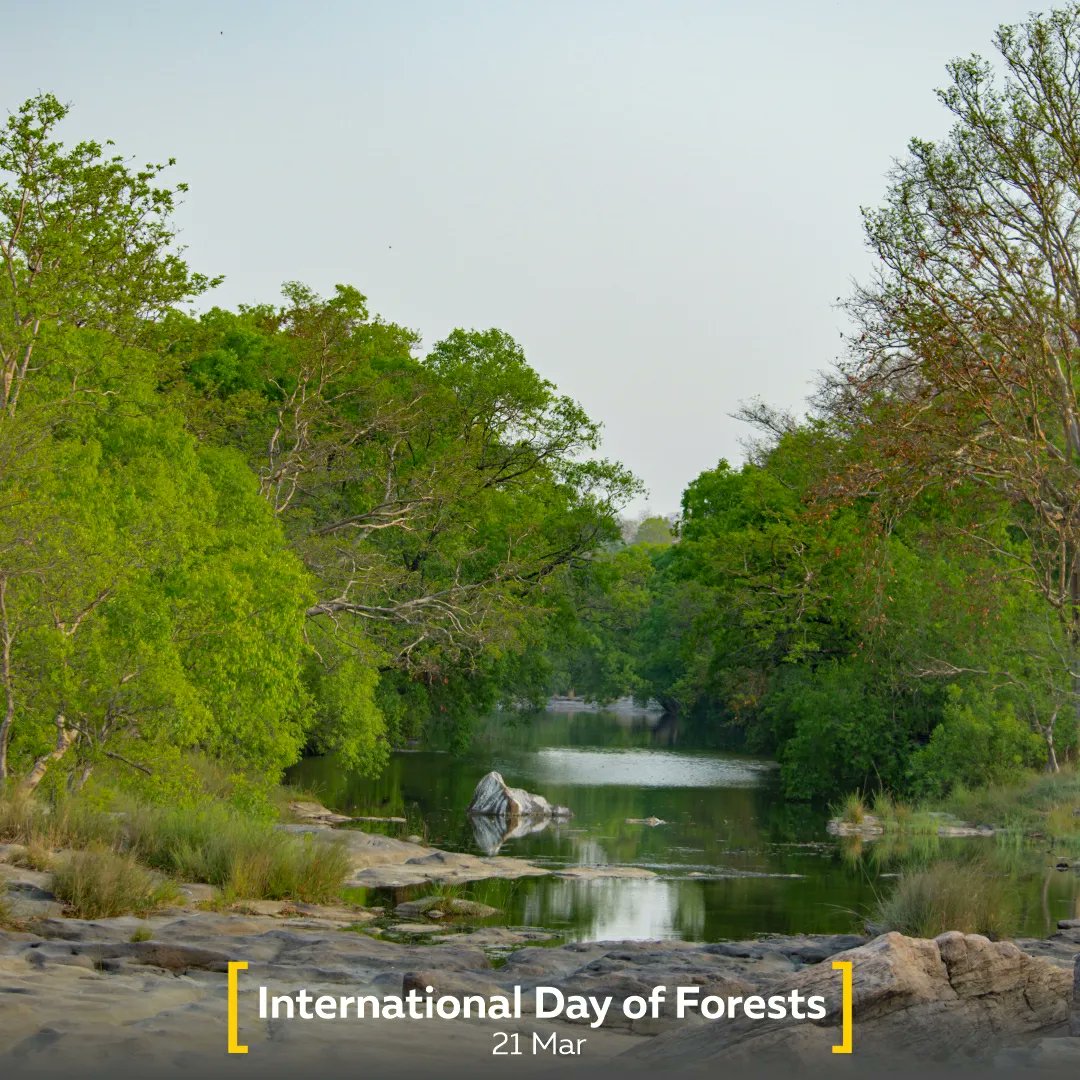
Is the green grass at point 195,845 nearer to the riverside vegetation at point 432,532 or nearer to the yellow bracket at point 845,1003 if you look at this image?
the riverside vegetation at point 432,532

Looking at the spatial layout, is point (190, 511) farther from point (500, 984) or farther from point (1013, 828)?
point (1013, 828)

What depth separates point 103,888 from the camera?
14.2 meters

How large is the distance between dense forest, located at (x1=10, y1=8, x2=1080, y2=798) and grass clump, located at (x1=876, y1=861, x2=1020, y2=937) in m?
4.08

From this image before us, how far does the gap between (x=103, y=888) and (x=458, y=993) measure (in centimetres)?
534

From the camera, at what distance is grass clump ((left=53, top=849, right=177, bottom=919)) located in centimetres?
1411

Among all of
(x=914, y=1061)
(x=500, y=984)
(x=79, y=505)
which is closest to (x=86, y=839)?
(x=79, y=505)

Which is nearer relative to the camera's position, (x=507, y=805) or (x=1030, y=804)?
(x=1030, y=804)

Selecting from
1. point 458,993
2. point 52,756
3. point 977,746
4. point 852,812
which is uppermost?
point 52,756

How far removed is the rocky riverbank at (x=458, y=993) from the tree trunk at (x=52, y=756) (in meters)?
5.27

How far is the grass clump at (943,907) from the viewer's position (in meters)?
14.9

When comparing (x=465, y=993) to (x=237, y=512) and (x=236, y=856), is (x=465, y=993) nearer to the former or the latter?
(x=236, y=856)

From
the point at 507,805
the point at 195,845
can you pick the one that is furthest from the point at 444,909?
the point at 507,805

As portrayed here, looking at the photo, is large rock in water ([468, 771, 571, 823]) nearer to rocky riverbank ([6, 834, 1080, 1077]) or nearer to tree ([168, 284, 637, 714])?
tree ([168, 284, 637, 714])

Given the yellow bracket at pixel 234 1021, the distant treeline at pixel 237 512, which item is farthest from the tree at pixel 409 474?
the yellow bracket at pixel 234 1021
